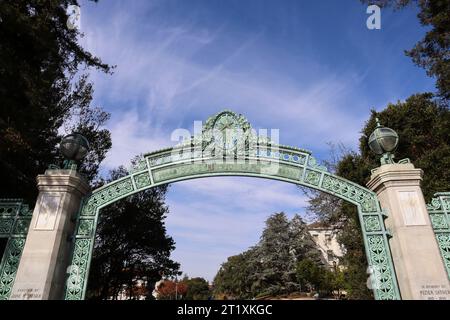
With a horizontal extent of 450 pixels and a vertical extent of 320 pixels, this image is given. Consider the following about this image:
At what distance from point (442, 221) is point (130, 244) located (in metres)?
16.0

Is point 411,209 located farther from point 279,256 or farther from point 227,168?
point 279,256

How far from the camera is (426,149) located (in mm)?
13133

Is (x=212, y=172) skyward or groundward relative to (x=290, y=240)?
groundward

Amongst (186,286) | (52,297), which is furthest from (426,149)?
(186,286)

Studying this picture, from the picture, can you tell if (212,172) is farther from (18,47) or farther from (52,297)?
(18,47)

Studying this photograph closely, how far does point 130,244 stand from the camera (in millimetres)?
17812

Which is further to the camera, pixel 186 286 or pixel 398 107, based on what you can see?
pixel 186 286

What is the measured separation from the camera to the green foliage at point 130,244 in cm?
1702

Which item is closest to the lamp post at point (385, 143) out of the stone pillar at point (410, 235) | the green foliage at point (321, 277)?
the stone pillar at point (410, 235)

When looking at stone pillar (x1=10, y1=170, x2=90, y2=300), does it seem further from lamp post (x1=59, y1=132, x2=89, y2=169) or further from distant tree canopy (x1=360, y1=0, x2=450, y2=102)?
distant tree canopy (x1=360, y1=0, x2=450, y2=102)

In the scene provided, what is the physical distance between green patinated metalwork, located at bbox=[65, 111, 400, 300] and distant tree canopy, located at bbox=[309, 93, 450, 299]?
278 inches

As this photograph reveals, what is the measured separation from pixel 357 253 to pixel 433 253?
11.0 metres

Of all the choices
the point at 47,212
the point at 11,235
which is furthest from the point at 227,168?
the point at 11,235

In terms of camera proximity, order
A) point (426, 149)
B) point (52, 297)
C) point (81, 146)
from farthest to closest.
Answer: point (426, 149), point (81, 146), point (52, 297)
